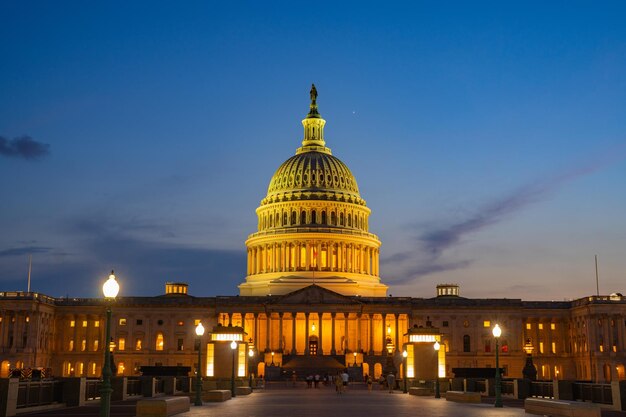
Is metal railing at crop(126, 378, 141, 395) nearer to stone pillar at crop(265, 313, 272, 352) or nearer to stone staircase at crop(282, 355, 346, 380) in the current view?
stone staircase at crop(282, 355, 346, 380)

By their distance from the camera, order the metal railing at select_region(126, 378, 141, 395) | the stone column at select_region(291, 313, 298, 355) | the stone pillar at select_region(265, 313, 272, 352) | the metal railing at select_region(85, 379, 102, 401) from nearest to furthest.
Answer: the metal railing at select_region(85, 379, 102, 401)
the metal railing at select_region(126, 378, 141, 395)
the stone column at select_region(291, 313, 298, 355)
the stone pillar at select_region(265, 313, 272, 352)

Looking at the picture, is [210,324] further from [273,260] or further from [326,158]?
[326,158]

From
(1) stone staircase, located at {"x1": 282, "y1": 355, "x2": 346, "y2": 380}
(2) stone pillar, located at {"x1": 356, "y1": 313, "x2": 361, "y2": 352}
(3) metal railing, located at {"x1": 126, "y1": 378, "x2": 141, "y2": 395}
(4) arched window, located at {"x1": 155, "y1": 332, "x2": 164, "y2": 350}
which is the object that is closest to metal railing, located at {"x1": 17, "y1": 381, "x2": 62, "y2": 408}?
(3) metal railing, located at {"x1": 126, "y1": 378, "x2": 141, "y2": 395}

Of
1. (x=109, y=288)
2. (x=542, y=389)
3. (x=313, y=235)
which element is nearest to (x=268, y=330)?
(x=313, y=235)

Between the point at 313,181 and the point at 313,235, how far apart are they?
12.5 meters

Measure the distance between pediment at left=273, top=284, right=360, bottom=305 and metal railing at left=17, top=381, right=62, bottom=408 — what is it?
348 feet

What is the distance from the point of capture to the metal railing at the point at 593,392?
50.2m

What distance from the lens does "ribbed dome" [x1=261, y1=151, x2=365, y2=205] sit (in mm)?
179125

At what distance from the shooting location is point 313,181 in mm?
180375

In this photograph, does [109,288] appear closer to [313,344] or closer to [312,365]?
[312,365]

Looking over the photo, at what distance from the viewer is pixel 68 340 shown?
160m

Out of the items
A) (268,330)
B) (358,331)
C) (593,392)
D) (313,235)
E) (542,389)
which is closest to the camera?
(593,392)

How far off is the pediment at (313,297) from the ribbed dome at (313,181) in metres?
26.6

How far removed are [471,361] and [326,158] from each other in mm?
51872
